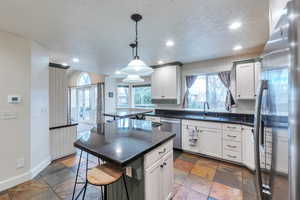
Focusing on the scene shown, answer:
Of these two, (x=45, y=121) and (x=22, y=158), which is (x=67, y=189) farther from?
(x=45, y=121)

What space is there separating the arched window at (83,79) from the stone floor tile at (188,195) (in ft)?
20.7

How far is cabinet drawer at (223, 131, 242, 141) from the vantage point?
9.57 feet

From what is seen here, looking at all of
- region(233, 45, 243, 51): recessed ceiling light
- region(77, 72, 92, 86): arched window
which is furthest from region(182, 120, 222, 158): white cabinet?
region(77, 72, 92, 86): arched window

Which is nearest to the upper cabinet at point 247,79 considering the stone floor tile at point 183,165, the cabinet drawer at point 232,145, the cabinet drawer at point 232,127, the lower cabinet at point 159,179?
the cabinet drawer at point 232,127

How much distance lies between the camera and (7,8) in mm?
1683

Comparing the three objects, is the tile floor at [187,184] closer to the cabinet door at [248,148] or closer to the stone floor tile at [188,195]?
the stone floor tile at [188,195]

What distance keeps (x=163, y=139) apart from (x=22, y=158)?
259cm

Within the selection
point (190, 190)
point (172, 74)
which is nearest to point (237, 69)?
point (172, 74)

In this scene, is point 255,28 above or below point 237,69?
above

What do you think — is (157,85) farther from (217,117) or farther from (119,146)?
(119,146)

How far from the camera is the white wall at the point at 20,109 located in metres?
2.24

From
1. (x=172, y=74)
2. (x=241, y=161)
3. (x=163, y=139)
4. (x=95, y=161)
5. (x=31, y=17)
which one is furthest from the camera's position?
(x=172, y=74)

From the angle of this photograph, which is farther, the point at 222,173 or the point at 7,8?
the point at 222,173

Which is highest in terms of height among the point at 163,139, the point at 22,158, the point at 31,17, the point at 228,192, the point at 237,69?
the point at 31,17
